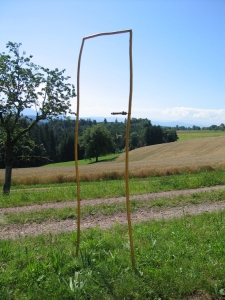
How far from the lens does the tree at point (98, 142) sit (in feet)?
182

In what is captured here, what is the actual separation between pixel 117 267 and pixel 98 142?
171ft

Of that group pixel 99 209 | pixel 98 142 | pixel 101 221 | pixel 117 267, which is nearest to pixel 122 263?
pixel 117 267

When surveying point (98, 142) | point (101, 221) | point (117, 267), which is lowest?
point (101, 221)

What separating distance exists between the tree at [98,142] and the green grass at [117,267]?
50.5m

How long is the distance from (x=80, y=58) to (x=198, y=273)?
3712mm

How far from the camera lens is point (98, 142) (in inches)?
2195

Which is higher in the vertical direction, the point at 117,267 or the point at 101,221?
the point at 117,267

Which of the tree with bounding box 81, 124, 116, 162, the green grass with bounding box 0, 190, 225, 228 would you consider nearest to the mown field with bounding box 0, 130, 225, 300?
the green grass with bounding box 0, 190, 225, 228

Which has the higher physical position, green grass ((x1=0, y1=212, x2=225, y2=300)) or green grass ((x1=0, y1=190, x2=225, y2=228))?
green grass ((x1=0, y1=212, x2=225, y2=300))

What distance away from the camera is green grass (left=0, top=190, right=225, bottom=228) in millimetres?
7105

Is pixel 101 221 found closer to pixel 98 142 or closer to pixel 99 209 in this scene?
pixel 99 209

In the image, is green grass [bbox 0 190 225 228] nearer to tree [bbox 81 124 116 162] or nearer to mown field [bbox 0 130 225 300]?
mown field [bbox 0 130 225 300]

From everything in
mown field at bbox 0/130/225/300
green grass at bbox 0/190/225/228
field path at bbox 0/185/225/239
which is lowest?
field path at bbox 0/185/225/239

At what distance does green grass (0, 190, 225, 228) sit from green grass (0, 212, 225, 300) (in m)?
1.92
